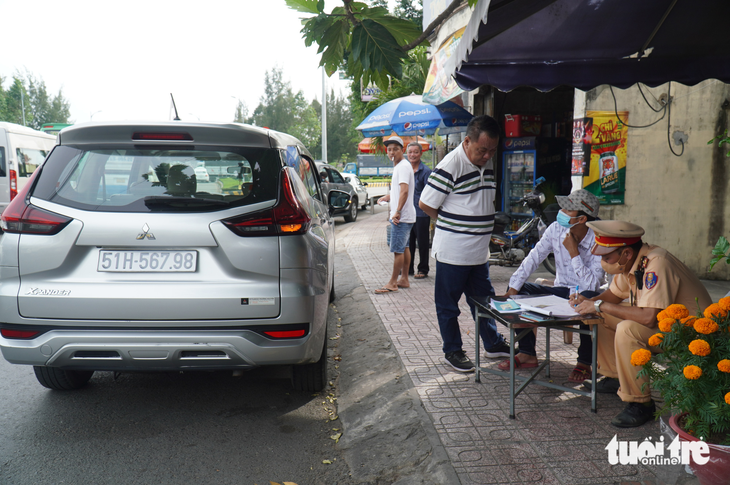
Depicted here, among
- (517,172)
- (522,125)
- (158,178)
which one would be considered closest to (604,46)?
(158,178)

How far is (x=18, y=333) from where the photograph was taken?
3330 millimetres

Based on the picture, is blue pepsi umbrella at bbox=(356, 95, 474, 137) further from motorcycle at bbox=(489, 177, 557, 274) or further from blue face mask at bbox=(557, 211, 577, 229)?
blue face mask at bbox=(557, 211, 577, 229)

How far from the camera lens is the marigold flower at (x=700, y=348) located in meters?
2.43

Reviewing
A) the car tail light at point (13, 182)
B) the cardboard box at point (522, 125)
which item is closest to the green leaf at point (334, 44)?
the cardboard box at point (522, 125)

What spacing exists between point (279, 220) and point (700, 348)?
2.27 metres

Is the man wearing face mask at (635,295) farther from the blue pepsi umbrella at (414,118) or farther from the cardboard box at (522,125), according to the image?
the cardboard box at (522,125)

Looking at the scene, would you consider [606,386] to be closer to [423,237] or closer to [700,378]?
[700,378]

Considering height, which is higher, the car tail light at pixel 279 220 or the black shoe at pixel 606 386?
the car tail light at pixel 279 220

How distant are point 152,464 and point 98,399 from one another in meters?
1.18

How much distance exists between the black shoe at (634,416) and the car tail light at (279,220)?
2184mm

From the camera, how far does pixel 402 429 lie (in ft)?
11.3

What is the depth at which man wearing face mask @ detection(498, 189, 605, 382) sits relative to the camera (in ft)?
13.6

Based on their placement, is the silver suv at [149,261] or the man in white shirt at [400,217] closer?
the silver suv at [149,261]

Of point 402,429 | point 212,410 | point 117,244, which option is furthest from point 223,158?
point 402,429
